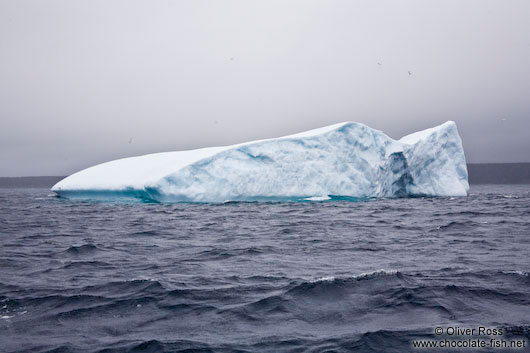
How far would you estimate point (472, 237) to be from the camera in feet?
26.8

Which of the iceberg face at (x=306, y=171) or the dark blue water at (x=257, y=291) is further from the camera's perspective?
the iceberg face at (x=306, y=171)

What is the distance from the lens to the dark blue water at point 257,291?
3.27m

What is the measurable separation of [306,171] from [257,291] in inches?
543

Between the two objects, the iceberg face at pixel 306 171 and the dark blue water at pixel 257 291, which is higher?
the iceberg face at pixel 306 171

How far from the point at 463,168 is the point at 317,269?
1844 centimetres

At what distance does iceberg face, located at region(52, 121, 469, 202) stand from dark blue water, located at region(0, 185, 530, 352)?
29.1 ft

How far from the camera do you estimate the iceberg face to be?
17344 millimetres

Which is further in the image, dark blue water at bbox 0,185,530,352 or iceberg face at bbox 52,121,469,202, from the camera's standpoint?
iceberg face at bbox 52,121,469,202

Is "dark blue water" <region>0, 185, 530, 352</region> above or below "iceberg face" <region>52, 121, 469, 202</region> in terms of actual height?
below

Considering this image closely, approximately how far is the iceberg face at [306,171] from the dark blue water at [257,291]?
886 centimetres

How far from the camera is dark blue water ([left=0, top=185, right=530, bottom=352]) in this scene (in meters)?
3.27

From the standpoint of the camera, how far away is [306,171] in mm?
18062

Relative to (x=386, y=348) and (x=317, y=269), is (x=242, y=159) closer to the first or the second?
(x=317, y=269)

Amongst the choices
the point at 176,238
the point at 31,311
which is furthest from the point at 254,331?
the point at 176,238
